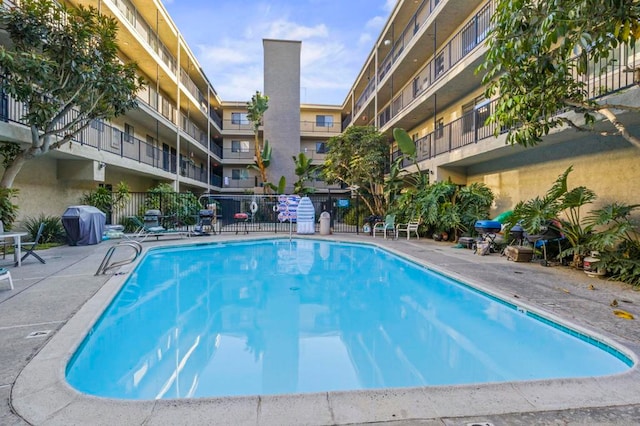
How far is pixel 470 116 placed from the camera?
13719 mm

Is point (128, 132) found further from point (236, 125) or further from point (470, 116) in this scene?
point (470, 116)

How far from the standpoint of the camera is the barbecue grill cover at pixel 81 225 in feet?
34.8

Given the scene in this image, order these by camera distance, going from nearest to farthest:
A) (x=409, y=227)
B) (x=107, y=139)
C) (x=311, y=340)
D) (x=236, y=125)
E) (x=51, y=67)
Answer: (x=311, y=340) → (x=51, y=67) → (x=409, y=227) → (x=107, y=139) → (x=236, y=125)

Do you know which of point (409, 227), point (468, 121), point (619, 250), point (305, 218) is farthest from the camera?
point (305, 218)

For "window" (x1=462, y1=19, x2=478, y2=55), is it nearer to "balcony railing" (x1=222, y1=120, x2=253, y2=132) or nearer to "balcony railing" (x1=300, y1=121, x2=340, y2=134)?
"balcony railing" (x1=300, y1=121, x2=340, y2=134)

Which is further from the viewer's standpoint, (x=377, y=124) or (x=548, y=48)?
(x=377, y=124)

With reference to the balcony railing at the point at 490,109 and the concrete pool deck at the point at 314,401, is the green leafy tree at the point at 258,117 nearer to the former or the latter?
the balcony railing at the point at 490,109

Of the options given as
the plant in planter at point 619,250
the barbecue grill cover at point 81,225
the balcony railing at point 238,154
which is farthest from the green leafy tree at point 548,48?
the balcony railing at point 238,154

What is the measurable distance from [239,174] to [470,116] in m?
24.0

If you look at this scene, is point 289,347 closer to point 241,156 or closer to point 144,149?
point 144,149

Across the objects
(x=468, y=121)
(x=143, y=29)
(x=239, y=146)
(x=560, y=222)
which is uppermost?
(x=143, y=29)

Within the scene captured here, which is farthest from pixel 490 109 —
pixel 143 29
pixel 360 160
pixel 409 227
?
pixel 143 29

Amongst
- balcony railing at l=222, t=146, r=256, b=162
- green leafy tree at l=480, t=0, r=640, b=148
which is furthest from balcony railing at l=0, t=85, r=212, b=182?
green leafy tree at l=480, t=0, r=640, b=148

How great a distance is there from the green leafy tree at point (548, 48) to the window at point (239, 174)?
28.2 meters
